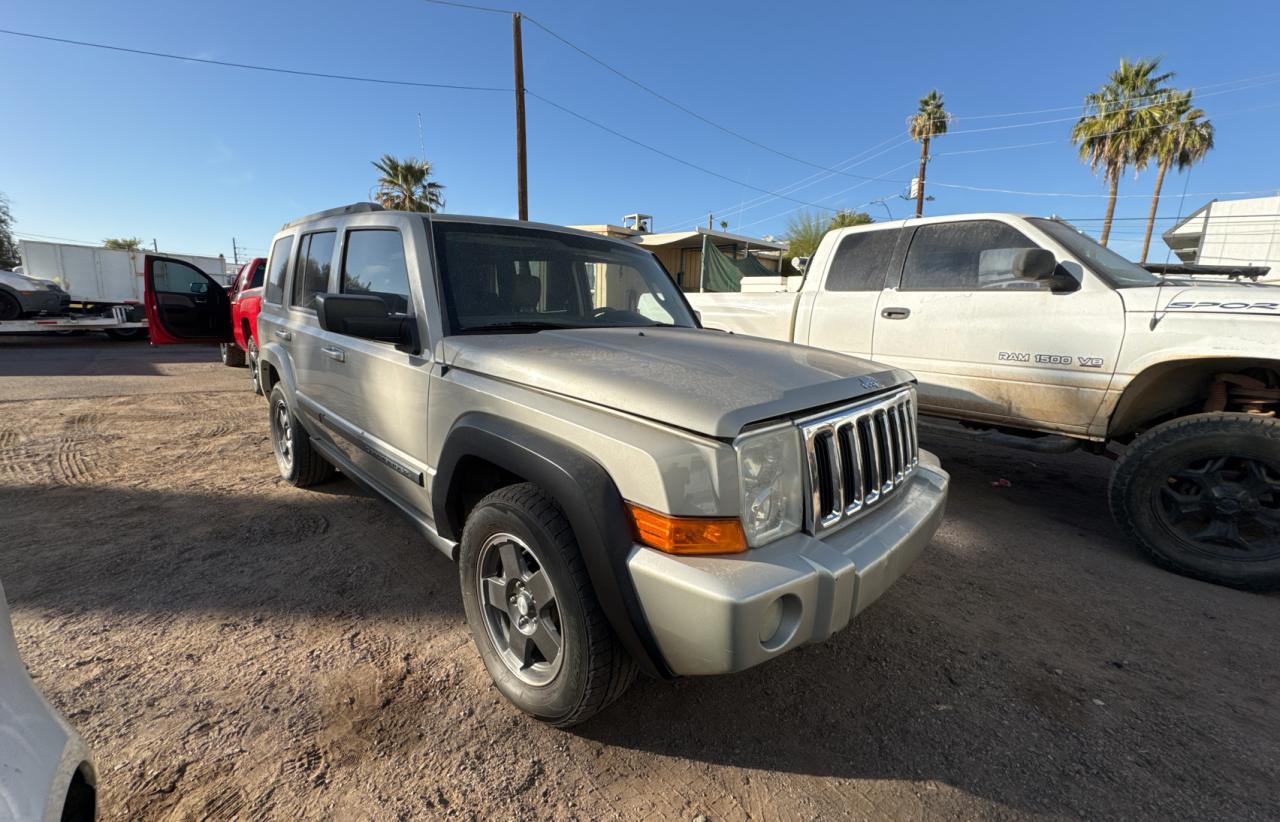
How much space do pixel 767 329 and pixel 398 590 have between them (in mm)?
3671

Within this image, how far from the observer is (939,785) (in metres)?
1.83

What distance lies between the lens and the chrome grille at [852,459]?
70.2 inches

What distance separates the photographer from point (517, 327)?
2.55 m

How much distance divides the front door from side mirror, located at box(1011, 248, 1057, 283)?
253 mm

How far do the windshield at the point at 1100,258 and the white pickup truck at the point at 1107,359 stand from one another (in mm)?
14

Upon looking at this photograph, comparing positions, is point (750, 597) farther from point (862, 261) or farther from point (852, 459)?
point (862, 261)

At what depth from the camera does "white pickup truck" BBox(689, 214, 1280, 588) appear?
3107mm

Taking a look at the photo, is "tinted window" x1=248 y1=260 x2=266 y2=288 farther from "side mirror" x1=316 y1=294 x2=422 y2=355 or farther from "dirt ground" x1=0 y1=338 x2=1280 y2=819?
"side mirror" x1=316 y1=294 x2=422 y2=355

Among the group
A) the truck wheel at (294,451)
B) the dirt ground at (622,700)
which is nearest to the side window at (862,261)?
the dirt ground at (622,700)

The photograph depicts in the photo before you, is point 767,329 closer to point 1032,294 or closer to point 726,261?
point 1032,294

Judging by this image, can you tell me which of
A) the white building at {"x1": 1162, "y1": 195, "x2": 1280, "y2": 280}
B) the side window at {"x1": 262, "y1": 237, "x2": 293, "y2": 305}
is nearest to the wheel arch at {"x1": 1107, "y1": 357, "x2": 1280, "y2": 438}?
the side window at {"x1": 262, "y1": 237, "x2": 293, "y2": 305}

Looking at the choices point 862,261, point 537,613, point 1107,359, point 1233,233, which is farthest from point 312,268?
point 1233,233

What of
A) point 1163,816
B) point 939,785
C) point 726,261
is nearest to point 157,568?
point 939,785

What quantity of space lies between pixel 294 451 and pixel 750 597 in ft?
12.7
